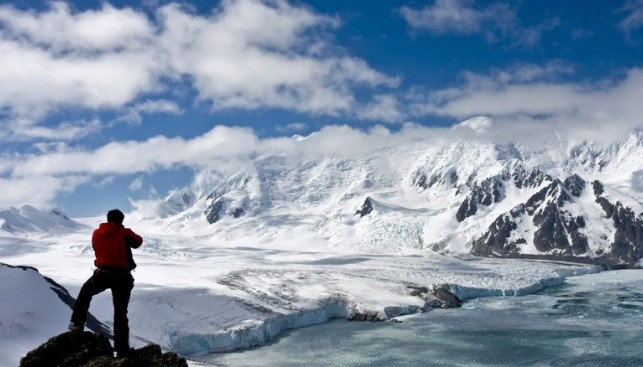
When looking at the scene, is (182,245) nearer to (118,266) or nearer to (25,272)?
(25,272)

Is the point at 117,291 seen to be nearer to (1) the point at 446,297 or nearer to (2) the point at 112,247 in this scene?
(2) the point at 112,247

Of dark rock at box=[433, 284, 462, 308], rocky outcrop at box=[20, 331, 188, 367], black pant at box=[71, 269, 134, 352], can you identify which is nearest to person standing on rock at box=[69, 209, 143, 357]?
black pant at box=[71, 269, 134, 352]

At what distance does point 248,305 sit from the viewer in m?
73.2

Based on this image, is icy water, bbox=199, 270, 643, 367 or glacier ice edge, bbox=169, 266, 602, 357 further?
glacier ice edge, bbox=169, 266, 602, 357

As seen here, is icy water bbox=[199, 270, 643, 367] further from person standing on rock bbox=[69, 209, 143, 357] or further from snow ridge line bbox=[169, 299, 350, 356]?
person standing on rock bbox=[69, 209, 143, 357]

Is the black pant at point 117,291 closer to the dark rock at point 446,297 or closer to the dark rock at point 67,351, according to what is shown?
the dark rock at point 67,351

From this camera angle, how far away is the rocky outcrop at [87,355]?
10.0 meters

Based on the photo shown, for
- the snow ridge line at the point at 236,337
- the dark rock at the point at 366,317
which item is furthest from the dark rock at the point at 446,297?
the snow ridge line at the point at 236,337

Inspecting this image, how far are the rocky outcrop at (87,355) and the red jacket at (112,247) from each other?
4.89 feet

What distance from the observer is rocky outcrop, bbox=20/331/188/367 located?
10.0 m

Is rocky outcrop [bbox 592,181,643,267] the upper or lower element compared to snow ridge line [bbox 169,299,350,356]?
upper

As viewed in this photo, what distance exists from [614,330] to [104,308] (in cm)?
5062

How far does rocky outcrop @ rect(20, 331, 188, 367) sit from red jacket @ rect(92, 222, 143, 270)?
1.49 metres

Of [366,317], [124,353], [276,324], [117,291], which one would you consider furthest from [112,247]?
[366,317]
